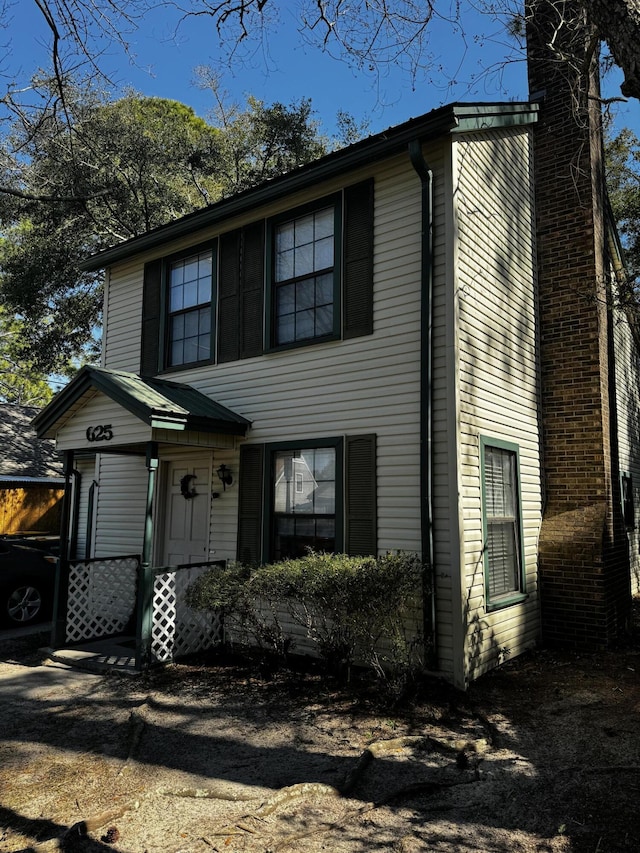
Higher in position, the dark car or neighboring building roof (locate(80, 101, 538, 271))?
neighboring building roof (locate(80, 101, 538, 271))

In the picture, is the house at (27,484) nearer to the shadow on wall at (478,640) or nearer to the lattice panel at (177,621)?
the lattice panel at (177,621)

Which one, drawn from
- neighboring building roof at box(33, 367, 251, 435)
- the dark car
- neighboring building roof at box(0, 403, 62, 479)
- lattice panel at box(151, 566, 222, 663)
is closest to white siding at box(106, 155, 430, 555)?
neighboring building roof at box(33, 367, 251, 435)

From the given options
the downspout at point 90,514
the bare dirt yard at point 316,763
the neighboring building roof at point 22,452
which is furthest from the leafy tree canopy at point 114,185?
the bare dirt yard at point 316,763

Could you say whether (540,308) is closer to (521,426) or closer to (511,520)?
(521,426)

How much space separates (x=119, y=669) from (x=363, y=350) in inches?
182

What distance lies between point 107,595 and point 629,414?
9.54 metres

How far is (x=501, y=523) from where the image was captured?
7316mm

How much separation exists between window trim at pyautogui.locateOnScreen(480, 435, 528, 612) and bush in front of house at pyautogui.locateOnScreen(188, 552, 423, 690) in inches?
34.0

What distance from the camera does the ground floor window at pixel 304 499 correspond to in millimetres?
7309

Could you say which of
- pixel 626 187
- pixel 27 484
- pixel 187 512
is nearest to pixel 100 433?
pixel 187 512

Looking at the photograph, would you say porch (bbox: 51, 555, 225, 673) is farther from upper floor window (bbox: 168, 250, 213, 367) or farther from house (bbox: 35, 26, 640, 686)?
upper floor window (bbox: 168, 250, 213, 367)

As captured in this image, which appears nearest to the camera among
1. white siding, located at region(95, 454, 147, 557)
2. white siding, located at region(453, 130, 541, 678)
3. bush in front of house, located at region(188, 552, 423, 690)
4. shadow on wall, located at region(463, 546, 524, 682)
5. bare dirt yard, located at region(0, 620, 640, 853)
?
bare dirt yard, located at region(0, 620, 640, 853)

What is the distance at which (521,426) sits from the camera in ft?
26.2

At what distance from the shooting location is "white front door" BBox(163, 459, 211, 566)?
8695 millimetres
